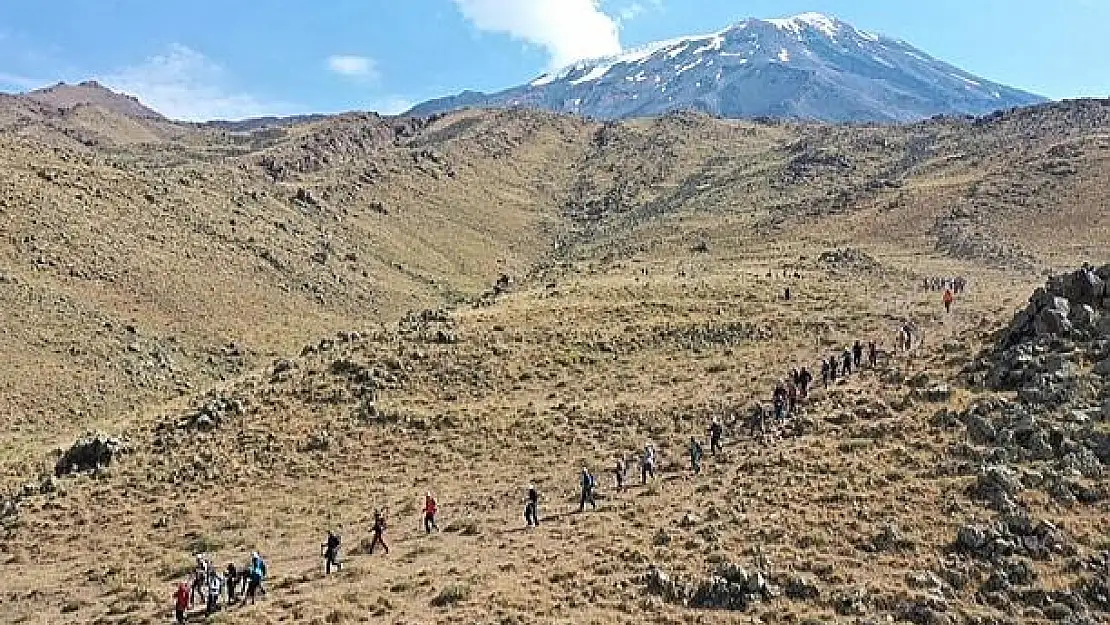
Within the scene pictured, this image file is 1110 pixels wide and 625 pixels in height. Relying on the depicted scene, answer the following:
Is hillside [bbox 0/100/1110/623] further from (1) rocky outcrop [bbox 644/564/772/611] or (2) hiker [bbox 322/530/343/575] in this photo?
(2) hiker [bbox 322/530/343/575]

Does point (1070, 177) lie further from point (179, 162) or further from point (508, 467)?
point (179, 162)

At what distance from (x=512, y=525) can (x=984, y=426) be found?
14.2m

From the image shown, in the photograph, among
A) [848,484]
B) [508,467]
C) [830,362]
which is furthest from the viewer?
[830,362]

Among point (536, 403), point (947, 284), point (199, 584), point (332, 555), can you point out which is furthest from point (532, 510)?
point (947, 284)

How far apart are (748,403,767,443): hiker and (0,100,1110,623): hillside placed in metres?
0.66

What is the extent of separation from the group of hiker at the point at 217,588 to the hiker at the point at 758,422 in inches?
668

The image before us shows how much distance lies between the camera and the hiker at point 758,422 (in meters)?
32.6

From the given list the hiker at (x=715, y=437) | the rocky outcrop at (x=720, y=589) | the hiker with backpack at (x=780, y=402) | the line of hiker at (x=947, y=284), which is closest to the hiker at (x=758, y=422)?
the hiker with backpack at (x=780, y=402)

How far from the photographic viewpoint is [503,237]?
115625 millimetres

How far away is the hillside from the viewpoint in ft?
72.6

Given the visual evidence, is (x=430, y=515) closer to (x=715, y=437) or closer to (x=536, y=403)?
(x=715, y=437)

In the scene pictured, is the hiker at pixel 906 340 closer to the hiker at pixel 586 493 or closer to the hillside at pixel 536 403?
the hillside at pixel 536 403

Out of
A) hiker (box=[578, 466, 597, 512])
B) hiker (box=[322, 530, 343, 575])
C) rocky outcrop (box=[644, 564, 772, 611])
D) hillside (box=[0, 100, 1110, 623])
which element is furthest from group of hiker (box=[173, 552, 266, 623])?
rocky outcrop (box=[644, 564, 772, 611])

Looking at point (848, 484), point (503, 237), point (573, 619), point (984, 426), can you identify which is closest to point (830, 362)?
point (984, 426)
